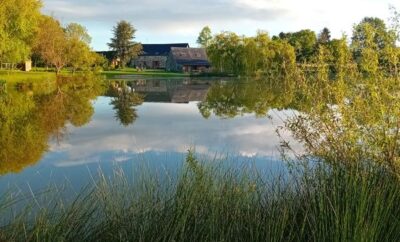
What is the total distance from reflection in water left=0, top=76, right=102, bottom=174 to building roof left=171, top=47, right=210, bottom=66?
57.6m

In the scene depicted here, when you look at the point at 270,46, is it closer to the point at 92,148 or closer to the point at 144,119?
the point at 144,119

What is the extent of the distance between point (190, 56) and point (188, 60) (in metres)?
1.72

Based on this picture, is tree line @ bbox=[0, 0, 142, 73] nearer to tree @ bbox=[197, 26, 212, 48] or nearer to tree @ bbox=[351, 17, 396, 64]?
tree @ bbox=[197, 26, 212, 48]

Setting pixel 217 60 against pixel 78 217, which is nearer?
pixel 78 217

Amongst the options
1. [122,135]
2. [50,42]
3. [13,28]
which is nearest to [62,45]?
[50,42]

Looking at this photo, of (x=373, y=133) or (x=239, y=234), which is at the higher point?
(x=373, y=133)

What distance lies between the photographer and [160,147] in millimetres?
12609

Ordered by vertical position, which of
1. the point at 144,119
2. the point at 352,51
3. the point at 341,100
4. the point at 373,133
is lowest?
→ the point at 144,119

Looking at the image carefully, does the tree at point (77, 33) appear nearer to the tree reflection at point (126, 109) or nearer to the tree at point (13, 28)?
the tree at point (13, 28)

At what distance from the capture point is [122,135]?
15219 mm

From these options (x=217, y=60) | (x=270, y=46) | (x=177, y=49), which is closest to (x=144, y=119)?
(x=270, y=46)

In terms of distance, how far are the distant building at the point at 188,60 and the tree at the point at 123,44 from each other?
7.54 m

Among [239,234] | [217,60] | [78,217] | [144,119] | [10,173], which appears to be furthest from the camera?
[217,60]

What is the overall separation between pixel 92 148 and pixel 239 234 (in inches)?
358
